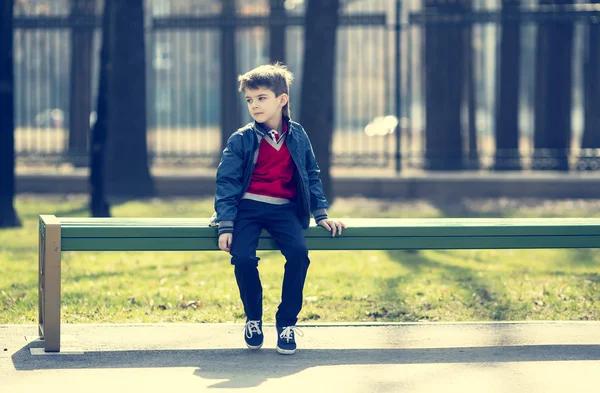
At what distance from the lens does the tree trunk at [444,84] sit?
15375 mm

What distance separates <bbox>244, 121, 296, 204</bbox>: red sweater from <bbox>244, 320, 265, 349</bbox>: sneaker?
619 mm

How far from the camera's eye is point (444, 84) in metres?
→ 15.5

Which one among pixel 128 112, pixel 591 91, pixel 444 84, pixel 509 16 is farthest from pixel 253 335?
pixel 591 91

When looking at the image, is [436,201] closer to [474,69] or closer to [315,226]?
[474,69]

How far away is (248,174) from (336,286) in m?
2.50

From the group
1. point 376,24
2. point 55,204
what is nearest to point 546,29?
point 376,24

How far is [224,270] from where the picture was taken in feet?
28.7

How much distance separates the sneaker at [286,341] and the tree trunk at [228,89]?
1035 cm

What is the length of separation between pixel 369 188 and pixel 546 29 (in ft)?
11.9

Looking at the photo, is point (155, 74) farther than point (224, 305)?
Yes

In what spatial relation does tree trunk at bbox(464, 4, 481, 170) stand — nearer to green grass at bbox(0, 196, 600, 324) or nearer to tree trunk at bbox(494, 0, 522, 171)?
tree trunk at bbox(494, 0, 522, 171)

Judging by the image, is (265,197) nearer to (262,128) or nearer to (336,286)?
(262,128)

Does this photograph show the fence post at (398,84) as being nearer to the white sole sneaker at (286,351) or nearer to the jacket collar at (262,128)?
the jacket collar at (262,128)

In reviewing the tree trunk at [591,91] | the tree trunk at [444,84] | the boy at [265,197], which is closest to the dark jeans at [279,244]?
the boy at [265,197]
